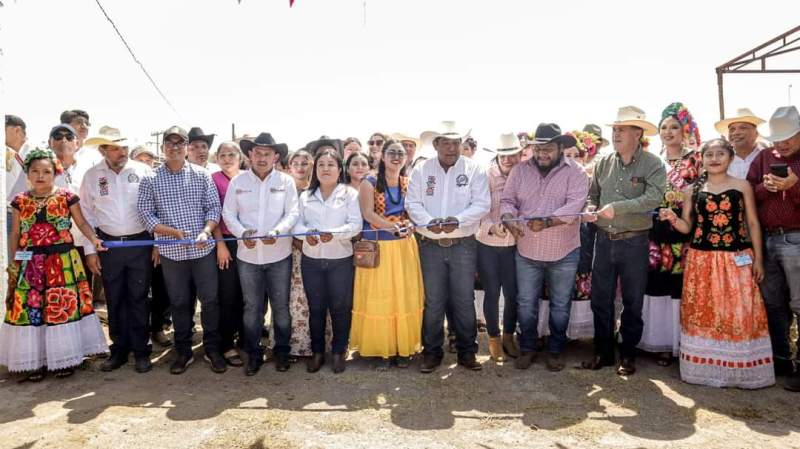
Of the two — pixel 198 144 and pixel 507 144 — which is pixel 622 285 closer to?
pixel 507 144

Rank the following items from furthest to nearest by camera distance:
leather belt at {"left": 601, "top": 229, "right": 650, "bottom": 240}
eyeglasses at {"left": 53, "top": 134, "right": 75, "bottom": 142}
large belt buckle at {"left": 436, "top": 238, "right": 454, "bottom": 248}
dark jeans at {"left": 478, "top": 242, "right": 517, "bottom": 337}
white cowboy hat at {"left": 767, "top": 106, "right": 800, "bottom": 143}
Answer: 1. eyeglasses at {"left": 53, "top": 134, "right": 75, "bottom": 142}
2. dark jeans at {"left": 478, "top": 242, "right": 517, "bottom": 337}
3. large belt buckle at {"left": 436, "top": 238, "right": 454, "bottom": 248}
4. leather belt at {"left": 601, "top": 229, "right": 650, "bottom": 240}
5. white cowboy hat at {"left": 767, "top": 106, "right": 800, "bottom": 143}

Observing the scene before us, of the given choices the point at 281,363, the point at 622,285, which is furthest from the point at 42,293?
the point at 622,285

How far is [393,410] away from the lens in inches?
170

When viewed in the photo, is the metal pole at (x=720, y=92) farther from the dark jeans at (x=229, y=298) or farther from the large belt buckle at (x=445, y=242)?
the dark jeans at (x=229, y=298)

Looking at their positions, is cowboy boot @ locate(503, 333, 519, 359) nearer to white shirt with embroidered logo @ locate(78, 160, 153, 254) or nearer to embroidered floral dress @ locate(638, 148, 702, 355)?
embroidered floral dress @ locate(638, 148, 702, 355)

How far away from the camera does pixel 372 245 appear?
515 cm

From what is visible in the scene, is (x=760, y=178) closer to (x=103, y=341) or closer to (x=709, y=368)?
(x=709, y=368)

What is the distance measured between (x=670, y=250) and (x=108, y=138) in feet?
17.9

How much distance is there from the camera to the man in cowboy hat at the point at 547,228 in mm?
5062

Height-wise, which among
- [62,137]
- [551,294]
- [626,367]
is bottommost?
[626,367]

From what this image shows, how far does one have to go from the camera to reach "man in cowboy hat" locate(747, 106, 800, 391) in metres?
4.54

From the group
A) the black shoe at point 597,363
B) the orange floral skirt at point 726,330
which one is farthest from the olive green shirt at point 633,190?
the black shoe at point 597,363

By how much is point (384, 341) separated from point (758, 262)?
3.34 meters

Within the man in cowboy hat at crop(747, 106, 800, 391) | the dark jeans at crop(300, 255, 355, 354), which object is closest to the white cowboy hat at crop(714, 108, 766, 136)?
the man in cowboy hat at crop(747, 106, 800, 391)
